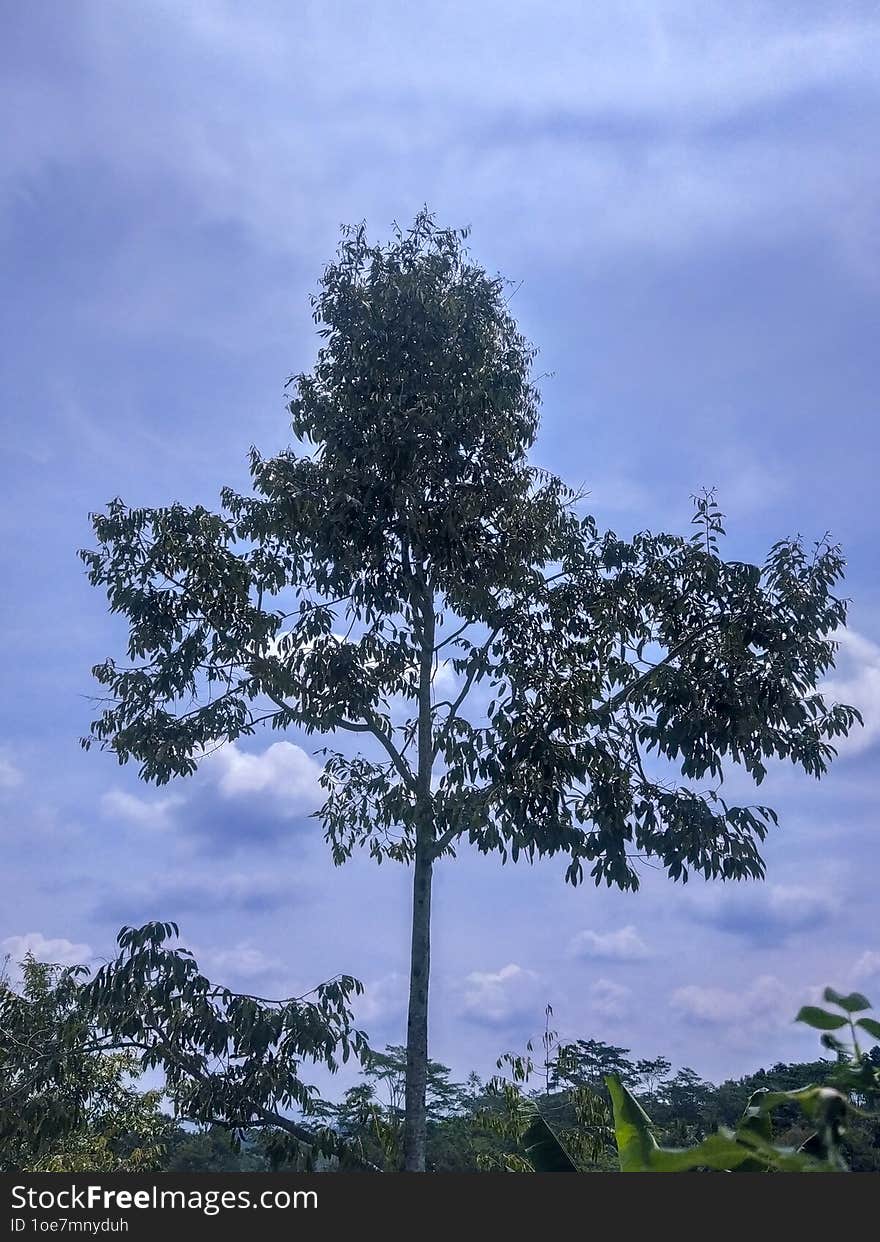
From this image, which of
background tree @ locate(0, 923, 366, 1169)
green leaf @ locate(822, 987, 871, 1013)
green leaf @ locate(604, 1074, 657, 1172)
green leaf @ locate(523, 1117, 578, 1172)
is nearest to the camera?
green leaf @ locate(822, 987, 871, 1013)

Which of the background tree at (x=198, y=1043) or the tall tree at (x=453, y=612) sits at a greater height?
the tall tree at (x=453, y=612)

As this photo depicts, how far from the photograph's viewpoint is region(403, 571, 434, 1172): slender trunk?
916cm

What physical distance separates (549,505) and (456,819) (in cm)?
348

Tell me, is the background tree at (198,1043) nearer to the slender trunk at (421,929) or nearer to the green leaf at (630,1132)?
the slender trunk at (421,929)

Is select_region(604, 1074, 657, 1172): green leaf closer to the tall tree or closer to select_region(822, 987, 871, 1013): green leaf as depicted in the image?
select_region(822, 987, 871, 1013): green leaf

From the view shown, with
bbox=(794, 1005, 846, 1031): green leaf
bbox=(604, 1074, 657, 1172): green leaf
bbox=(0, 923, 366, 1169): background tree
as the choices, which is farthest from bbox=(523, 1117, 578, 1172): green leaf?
bbox=(0, 923, 366, 1169): background tree

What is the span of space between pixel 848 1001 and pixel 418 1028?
9.16 m

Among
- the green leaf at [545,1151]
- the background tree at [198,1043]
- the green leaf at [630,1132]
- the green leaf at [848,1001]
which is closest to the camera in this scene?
the green leaf at [848,1001]

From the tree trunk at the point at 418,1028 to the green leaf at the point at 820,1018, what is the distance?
9.05 metres

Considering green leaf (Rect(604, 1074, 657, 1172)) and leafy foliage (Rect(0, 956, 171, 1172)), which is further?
leafy foliage (Rect(0, 956, 171, 1172))

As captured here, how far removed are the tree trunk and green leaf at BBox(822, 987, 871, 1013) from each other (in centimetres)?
907

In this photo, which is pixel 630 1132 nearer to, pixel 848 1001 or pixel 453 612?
pixel 848 1001

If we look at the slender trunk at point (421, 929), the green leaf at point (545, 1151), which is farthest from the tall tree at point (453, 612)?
the green leaf at point (545, 1151)

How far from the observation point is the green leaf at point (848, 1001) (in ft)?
2.51
